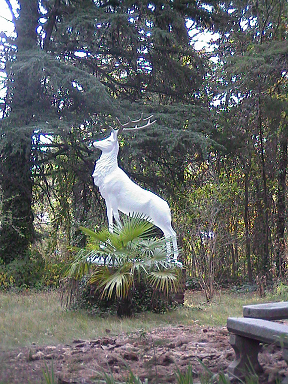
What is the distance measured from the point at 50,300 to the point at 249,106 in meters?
7.11

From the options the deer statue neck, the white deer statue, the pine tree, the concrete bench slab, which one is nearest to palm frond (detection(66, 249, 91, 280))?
the white deer statue

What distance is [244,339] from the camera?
3.79m

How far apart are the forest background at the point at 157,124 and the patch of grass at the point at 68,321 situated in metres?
2.42

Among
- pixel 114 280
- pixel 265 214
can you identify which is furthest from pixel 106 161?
pixel 265 214

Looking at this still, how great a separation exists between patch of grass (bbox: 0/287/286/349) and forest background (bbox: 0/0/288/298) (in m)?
2.42

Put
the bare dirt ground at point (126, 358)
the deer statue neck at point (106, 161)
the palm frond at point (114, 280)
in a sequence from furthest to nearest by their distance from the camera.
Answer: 1. the deer statue neck at point (106, 161)
2. the palm frond at point (114, 280)
3. the bare dirt ground at point (126, 358)

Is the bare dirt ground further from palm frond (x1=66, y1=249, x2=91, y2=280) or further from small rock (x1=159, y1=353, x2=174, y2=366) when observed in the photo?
palm frond (x1=66, y1=249, x2=91, y2=280)

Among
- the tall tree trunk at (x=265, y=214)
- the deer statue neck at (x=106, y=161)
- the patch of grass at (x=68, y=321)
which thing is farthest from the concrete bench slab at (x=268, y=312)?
the tall tree trunk at (x=265, y=214)

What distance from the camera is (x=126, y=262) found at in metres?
7.51

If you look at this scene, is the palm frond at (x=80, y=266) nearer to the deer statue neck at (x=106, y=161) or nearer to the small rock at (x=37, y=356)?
the deer statue neck at (x=106, y=161)

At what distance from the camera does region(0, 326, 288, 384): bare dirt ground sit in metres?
3.73

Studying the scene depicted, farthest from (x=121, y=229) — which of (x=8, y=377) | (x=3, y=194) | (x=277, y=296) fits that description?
(x=3, y=194)

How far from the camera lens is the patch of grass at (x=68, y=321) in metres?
6.00

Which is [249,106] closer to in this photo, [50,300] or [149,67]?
[149,67]
